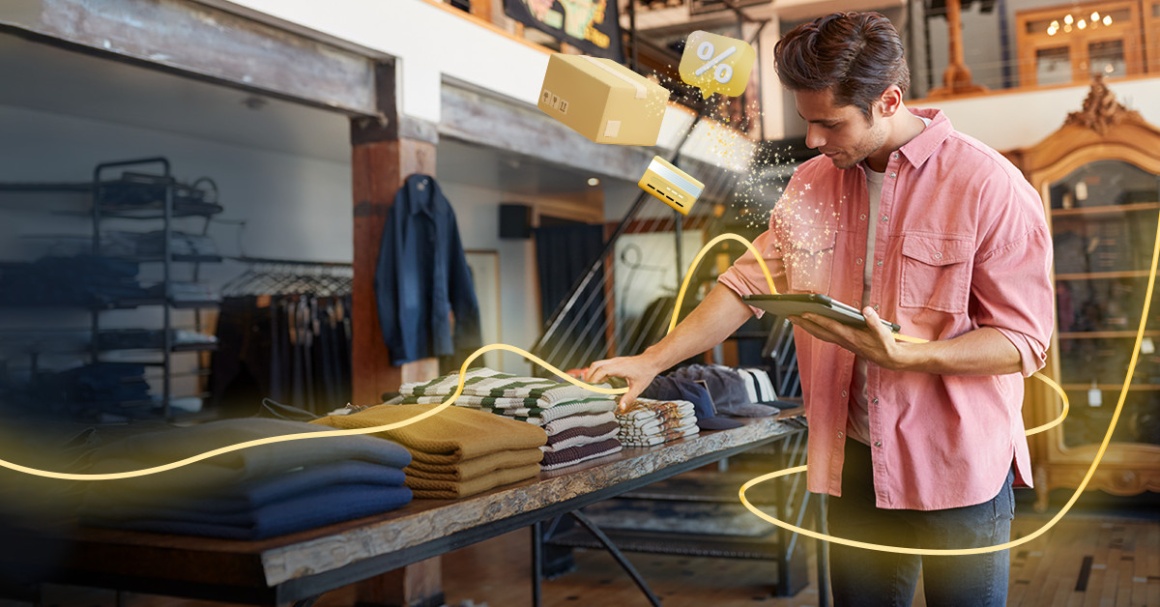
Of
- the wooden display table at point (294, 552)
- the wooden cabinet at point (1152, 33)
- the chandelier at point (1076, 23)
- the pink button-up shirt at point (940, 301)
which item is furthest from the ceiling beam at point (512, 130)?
the chandelier at point (1076, 23)

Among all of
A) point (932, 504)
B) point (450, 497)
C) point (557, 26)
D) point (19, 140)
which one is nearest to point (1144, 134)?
point (557, 26)

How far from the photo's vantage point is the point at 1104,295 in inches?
236

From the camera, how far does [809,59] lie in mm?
1550

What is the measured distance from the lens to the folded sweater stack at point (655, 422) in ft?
7.01

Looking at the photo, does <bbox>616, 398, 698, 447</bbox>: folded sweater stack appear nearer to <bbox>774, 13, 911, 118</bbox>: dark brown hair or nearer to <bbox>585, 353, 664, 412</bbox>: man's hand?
<bbox>585, 353, 664, 412</bbox>: man's hand

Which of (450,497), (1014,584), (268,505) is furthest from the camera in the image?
(1014,584)

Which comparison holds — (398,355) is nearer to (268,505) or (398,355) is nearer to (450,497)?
(450,497)

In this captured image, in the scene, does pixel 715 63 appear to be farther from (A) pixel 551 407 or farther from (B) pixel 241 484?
(B) pixel 241 484

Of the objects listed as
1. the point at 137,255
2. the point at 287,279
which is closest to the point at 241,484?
the point at 137,255

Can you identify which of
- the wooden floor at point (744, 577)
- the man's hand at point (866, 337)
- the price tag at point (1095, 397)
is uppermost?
the man's hand at point (866, 337)

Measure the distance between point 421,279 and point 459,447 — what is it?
2787 millimetres

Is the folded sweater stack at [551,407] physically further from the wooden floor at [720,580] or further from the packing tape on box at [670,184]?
the wooden floor at [720,580]

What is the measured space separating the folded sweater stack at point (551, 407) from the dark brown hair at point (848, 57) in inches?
29.1

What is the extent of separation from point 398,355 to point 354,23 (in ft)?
4.32
